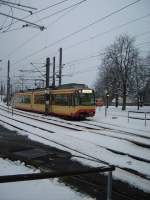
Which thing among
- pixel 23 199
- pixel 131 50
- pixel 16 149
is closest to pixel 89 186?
pixel 23 199

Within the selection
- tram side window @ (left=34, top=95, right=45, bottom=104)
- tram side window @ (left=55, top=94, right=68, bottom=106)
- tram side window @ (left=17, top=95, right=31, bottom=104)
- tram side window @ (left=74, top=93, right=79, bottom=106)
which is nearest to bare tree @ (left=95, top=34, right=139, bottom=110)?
tram side window @ (left=17, top=95, right=31, bottom=104)

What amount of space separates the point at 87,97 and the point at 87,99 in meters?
0.18

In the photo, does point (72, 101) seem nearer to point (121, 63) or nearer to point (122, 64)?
point (121, 63)

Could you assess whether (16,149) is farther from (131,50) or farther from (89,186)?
(131,50)

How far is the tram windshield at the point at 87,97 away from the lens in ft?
86.4

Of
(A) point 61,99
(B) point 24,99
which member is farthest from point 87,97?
(B) point 24,99

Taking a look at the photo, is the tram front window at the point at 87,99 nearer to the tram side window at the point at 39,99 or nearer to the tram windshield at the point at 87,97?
the tram windshield at the point at 87,97

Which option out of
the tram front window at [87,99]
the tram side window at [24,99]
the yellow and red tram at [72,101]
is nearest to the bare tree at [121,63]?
the tram side window at [24,99]

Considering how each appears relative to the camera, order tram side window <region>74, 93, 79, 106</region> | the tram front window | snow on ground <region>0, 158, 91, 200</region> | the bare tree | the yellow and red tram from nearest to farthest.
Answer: snow on ground <region>0, 158, 91, 200</region> → tram side window <region>74, 93, 79, 106</region> → the yellow and red tram → the tram front window → the bare tree

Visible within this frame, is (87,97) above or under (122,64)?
under

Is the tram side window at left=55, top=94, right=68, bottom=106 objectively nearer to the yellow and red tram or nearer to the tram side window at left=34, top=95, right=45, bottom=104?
the yellow and red tram

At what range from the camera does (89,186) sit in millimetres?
7262

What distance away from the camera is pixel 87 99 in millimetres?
26859

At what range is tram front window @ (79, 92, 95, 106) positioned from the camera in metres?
26.3
